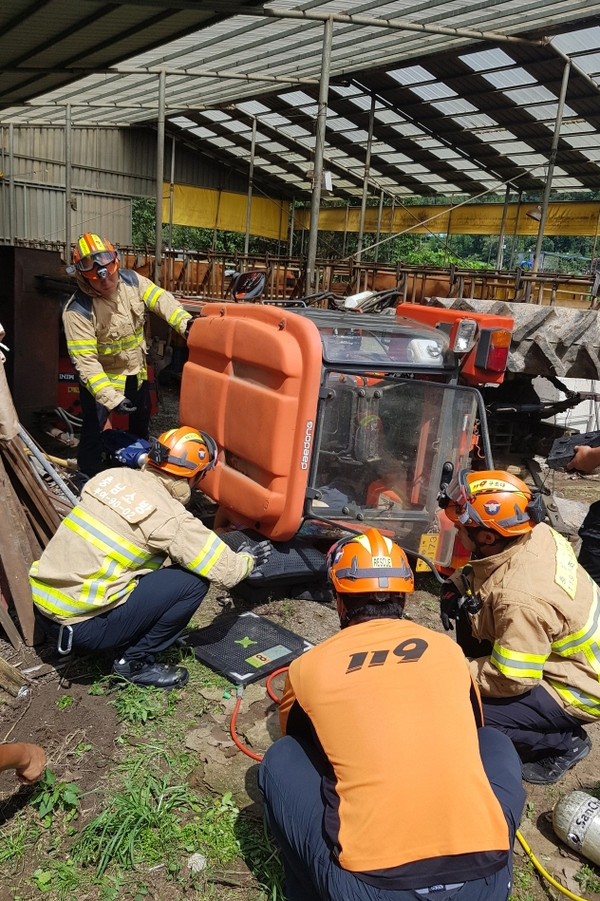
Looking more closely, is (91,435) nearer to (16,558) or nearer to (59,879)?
(16,558)

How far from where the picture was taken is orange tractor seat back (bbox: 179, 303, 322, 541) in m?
3.68

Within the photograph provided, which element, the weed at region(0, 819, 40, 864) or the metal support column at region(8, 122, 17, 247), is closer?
the weed at region(0, 819, 40, 864)

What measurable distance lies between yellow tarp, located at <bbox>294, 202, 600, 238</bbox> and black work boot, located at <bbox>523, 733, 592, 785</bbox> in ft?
44.2

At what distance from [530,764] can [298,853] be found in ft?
4.77

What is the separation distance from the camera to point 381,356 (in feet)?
12.9

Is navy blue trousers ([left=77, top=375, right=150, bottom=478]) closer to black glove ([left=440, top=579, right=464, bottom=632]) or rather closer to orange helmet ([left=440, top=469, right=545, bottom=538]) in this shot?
black glove ([left=440, top=579, right=464, bottom=632])

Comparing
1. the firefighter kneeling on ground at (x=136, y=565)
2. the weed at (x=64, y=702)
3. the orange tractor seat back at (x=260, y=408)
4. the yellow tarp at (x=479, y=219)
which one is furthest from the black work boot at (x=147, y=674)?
the yellow tarp at (x=479, y=219)

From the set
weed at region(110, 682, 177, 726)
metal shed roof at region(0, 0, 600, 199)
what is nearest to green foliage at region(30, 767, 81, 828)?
weed at region(110, 682, 177, 726)

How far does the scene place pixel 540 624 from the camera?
8.12 feet

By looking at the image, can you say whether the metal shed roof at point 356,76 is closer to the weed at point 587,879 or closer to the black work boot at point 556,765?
the black work boot at point 556,765

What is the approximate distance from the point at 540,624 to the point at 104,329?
3.66 meters

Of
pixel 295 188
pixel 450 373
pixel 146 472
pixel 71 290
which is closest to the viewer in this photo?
pixel 146 472

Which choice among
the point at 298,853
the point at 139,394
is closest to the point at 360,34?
the point at 139,394

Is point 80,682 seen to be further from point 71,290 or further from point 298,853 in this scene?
point 71,290
